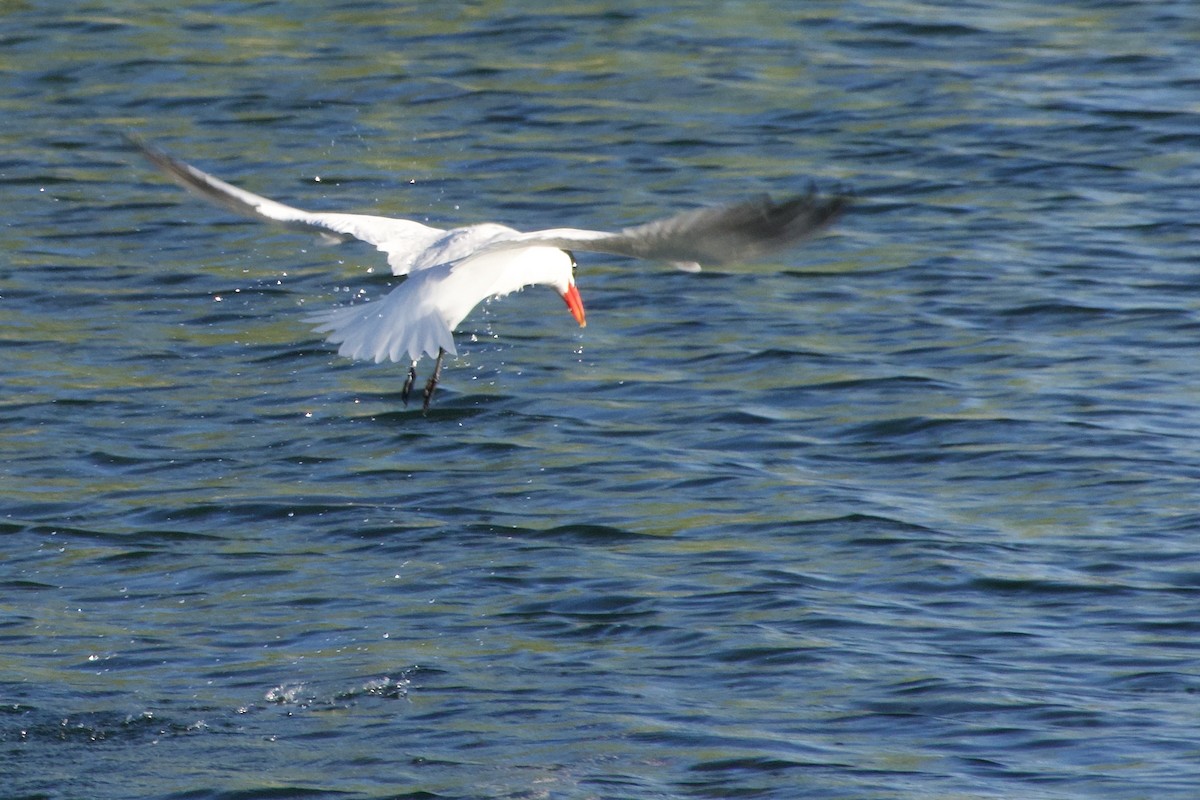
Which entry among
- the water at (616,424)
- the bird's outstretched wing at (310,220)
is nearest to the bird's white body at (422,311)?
the bird's outstretched wing at (310,220)

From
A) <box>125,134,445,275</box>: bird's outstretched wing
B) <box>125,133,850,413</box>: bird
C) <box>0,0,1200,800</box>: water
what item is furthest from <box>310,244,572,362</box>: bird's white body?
<box>0,0,1200,800</box>: water

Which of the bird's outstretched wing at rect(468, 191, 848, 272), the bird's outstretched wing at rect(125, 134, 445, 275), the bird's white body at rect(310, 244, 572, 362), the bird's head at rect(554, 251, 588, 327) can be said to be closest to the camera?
the bird's outstretched wing at rect(468, 191, 848, 272)

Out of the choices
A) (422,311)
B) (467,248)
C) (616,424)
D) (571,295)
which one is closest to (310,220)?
(467,248)

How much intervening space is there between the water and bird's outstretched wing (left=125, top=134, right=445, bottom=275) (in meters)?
0.95

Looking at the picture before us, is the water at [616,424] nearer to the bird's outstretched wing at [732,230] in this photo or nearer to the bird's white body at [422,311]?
the bird's white body at [422,311]

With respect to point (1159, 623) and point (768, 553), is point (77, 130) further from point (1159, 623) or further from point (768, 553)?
point (1159, 623)

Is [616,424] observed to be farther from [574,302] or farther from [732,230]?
[732,230]

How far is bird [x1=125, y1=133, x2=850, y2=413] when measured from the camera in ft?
21.5

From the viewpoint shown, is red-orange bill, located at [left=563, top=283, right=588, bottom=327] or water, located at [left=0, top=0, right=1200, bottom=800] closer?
water, located at [left=0, top=0, right=1200, bottom=800]

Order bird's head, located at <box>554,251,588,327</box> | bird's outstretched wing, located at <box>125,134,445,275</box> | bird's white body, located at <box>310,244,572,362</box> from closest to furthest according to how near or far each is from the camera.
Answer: bird's white body, located at <box>310,244,572,362</box> → bird's outstretched wing, located at <box>125,134,445,275</box> → bird's head, located at <box>554,251,588,327</box>

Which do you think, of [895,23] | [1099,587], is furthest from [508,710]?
[895,23]

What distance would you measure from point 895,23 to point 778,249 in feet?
25.8

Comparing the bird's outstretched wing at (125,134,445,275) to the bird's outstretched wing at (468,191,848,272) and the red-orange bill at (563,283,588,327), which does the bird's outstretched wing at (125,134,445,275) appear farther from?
the bird's outstretched wing at (468,191,848,272)

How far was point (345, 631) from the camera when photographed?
7.30 meters
